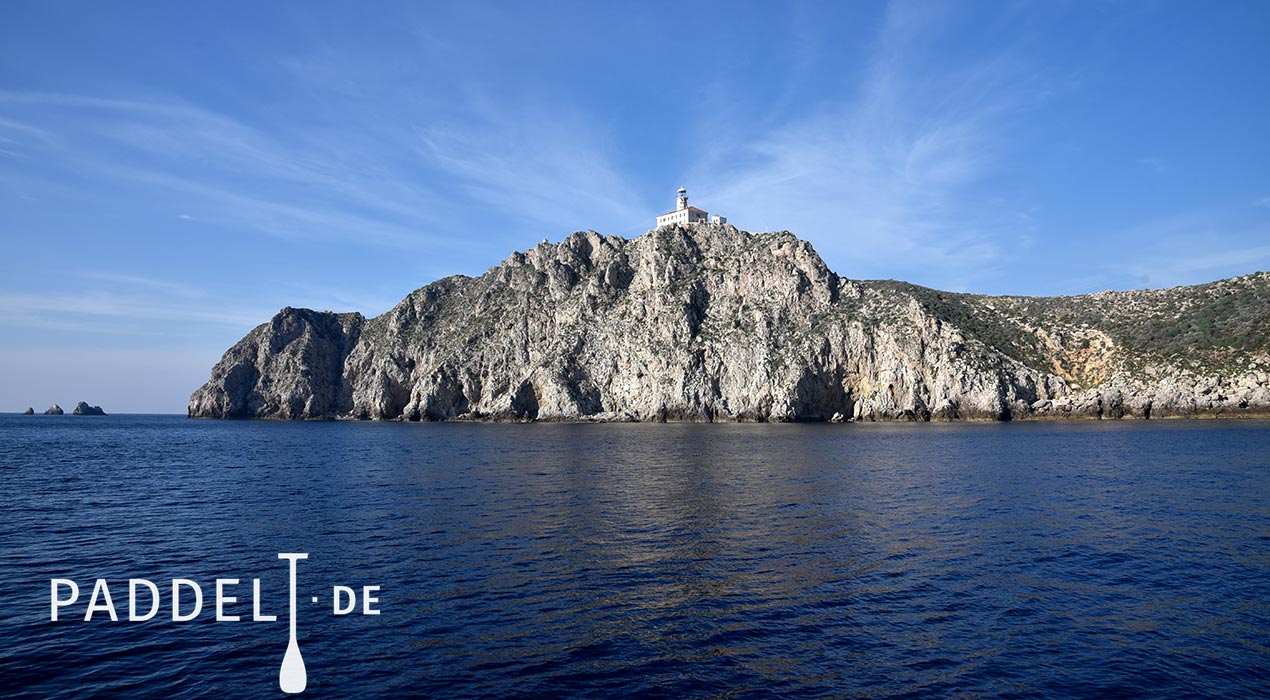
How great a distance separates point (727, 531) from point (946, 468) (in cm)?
3251

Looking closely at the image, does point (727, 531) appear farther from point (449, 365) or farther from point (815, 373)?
point (449, 365)

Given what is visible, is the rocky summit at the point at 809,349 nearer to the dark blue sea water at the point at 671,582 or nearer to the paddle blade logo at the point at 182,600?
the dark blue sea water at the point at 671,582

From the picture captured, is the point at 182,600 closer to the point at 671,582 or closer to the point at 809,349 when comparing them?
the point at 671,582

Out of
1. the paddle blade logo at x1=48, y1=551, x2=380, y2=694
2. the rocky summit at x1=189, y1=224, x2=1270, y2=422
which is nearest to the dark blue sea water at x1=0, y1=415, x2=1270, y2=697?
the paddle blade logo at x1=48, y1=551, x2=380, y2=694

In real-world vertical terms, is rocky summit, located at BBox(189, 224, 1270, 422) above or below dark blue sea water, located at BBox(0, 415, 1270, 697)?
above

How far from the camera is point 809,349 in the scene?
152 m

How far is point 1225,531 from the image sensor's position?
30.0m

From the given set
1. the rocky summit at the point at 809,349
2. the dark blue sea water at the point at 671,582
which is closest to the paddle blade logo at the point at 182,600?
the dark blue sea water at the point at 671,582

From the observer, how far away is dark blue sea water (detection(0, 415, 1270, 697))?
15.8 meters

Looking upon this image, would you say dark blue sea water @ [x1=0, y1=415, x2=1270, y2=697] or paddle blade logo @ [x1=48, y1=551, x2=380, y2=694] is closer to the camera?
dark blue sea water @ [x1=0, y1=415, x2=1270, y2=697]

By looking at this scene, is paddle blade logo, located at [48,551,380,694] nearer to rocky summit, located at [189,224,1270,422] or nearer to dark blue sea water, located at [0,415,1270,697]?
dark blue sea water, located at [0,415,1270,697]

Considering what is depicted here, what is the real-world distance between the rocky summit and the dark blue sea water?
90266 millimetres

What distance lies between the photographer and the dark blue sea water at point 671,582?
52.0 ft

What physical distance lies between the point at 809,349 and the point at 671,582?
444ft
